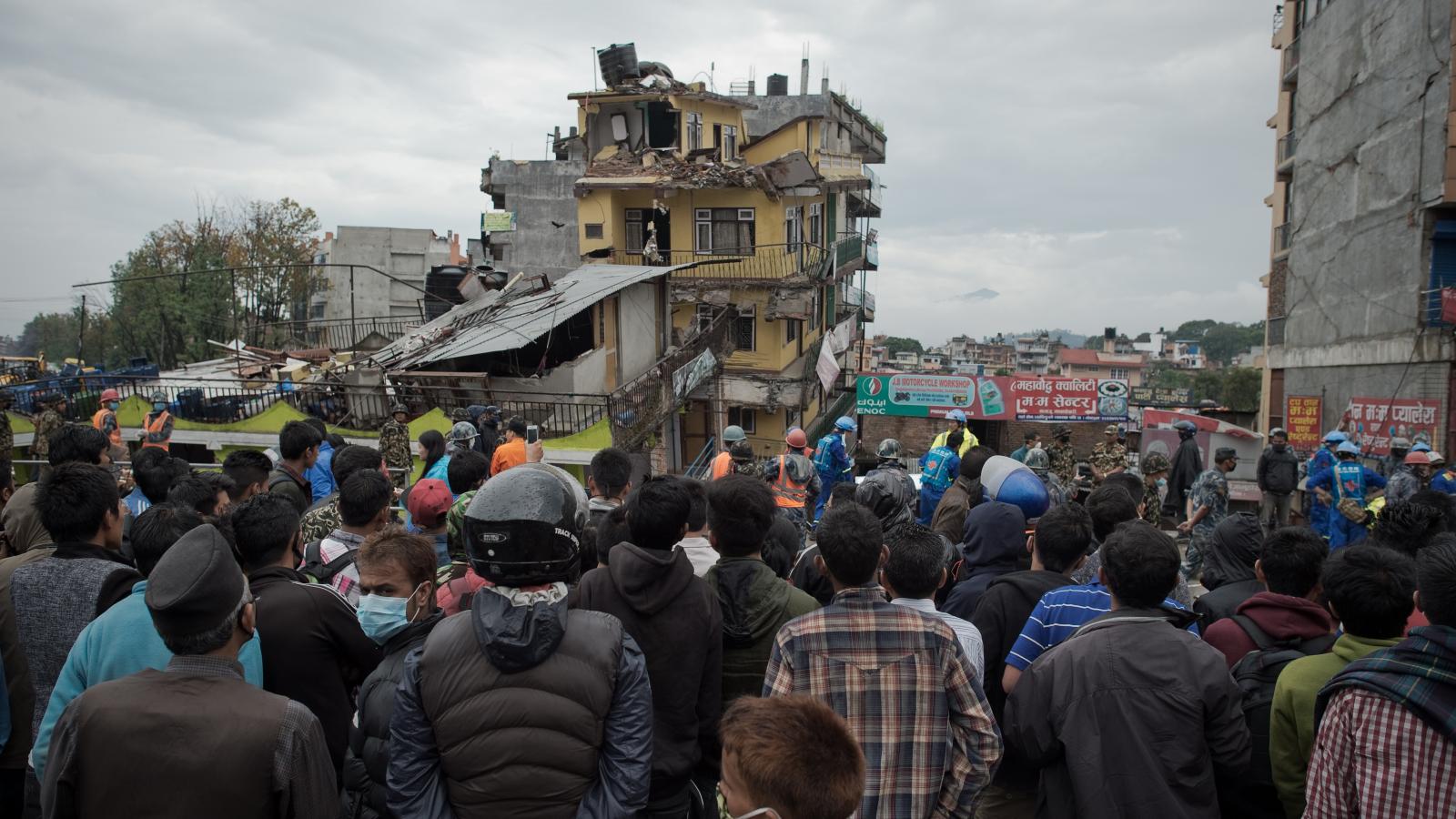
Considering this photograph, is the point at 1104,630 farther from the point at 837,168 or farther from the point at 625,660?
the point at 837,168

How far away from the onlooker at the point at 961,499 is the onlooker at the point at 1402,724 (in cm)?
271

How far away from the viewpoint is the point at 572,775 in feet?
8.18

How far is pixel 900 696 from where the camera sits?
112 inches

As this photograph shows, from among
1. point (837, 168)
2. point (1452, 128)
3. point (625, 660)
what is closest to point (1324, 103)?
point (1452, 128)

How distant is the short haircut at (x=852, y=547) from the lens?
9.59 ft

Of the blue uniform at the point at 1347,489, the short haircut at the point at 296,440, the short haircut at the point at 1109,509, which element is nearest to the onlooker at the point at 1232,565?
the short haircut at the point at 1109,509

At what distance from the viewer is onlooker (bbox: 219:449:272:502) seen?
18.9 feet

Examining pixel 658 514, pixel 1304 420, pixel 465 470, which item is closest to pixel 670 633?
pixel 658 514

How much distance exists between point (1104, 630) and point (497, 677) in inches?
84.1

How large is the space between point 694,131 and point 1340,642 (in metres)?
30.2

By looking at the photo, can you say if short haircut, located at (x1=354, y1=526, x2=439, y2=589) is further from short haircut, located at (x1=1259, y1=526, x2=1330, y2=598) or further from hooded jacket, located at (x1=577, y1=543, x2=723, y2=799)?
short haircut, located at (x1=1259, y1=526, x2=1330, y2=598)

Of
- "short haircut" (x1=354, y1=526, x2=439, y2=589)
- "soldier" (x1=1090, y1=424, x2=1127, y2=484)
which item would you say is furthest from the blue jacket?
"soldier" (x1=1090, y1=424, x2=1127, y2=484)

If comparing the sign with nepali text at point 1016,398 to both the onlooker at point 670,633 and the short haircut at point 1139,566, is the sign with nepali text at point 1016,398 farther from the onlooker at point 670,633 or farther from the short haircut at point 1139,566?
the onlooker at point 670,633

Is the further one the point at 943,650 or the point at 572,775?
the point at 943,650
